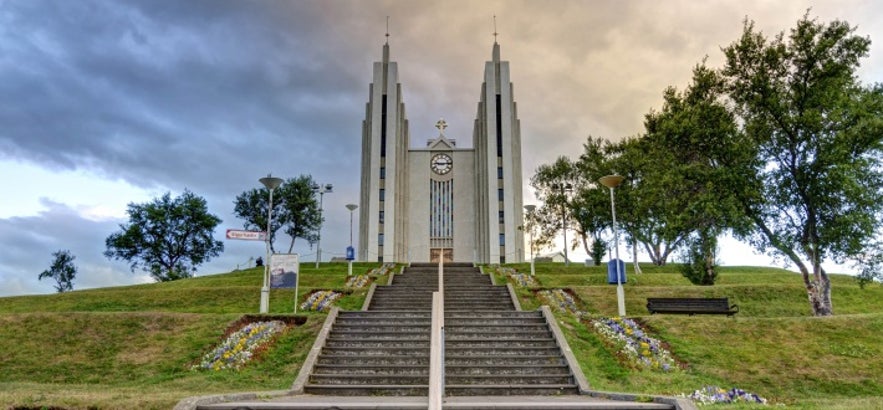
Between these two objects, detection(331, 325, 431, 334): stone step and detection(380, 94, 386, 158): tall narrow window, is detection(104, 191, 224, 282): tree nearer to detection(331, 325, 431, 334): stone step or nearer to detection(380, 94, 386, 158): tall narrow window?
detection(380, 94, 386, 158): tall narrow window

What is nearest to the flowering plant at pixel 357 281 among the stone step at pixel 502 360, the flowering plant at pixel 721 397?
the stone step at pixel 502 360

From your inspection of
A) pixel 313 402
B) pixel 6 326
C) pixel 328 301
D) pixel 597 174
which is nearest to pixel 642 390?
pixel 313 402

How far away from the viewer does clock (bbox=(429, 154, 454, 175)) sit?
49.2m

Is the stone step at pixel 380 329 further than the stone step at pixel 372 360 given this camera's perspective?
Yes

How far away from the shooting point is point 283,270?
17859 mm

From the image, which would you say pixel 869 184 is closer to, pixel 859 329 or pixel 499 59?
pixel 859 329

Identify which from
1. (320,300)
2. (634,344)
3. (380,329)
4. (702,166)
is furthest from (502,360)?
(702,166)

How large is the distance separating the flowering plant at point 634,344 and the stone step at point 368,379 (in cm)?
489

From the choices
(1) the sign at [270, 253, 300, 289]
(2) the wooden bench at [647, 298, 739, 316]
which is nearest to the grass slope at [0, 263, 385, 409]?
(1) the sign at [270, 253, 300, 289]

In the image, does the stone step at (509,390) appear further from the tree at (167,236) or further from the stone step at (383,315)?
the tree at (167,236)

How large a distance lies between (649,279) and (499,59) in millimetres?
28146

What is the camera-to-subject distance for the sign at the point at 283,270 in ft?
58.2

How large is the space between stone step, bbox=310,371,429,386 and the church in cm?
3231

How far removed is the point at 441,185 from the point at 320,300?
1201 inches
